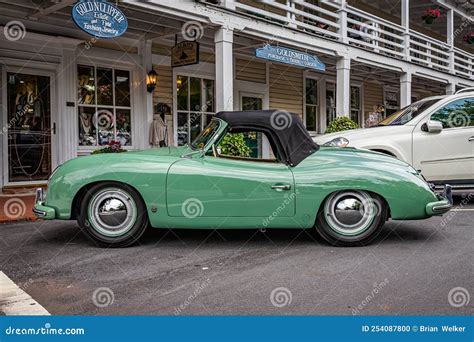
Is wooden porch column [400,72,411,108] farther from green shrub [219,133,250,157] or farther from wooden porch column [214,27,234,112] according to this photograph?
green shrub [219,133,250,157]

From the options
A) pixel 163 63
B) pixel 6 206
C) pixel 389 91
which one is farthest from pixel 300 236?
pixel 389 91

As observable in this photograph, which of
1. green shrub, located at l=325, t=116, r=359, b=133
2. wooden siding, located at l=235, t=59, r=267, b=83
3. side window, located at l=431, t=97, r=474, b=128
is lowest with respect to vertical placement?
side window, located at l=431, t=97, r=474, b=128

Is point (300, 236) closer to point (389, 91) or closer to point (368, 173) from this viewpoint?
point (368, 173)

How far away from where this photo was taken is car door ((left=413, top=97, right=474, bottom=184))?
7254mm

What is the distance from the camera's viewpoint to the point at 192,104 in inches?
483

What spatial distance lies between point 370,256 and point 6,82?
7465mm

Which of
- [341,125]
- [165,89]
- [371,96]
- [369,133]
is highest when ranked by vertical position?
[371,96]

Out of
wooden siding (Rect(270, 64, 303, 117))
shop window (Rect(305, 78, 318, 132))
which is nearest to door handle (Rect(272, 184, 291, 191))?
wooden siding (Rect(270, 64, 303, 117))

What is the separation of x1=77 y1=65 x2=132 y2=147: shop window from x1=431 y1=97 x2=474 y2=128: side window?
21.7 ft

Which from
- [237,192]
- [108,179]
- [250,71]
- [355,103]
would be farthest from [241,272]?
[355,103]

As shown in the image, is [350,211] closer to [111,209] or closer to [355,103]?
[111,209]

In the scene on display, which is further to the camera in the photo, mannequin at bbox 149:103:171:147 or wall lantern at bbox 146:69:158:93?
mannequin at bbox 149:103:171:147

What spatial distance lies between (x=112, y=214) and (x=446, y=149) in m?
5.23

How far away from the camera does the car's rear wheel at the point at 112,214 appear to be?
475 cm
